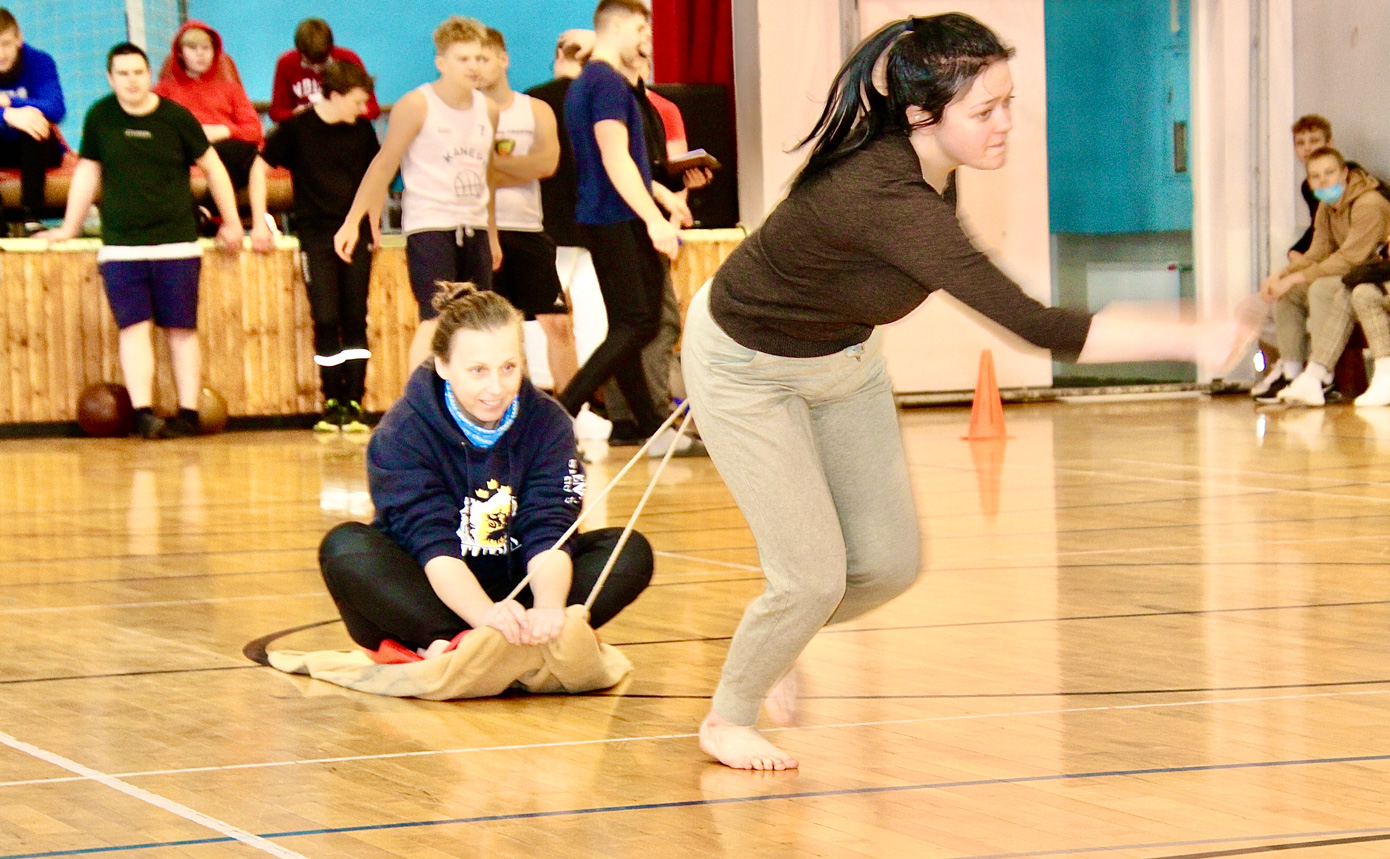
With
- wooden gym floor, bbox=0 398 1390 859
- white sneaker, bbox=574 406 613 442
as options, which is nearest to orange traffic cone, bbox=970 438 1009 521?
wooden gym floor, bbox=0 398 1390 859

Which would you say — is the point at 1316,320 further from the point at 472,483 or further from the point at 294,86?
the point at 472,483

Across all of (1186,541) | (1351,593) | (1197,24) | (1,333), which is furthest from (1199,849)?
(1197,24)

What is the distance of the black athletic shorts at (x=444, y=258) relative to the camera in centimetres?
684

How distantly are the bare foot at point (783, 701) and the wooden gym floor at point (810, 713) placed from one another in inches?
2.1

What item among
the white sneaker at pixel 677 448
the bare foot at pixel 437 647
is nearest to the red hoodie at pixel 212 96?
the white sneaker at pixel 677 448

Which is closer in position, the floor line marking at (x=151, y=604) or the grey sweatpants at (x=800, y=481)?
the grey sweatpants at (x=800, y=481)

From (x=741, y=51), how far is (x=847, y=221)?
25.4 feet

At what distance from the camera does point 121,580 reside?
13.8 feet

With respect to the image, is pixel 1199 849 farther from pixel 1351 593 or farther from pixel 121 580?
pixel 121 580

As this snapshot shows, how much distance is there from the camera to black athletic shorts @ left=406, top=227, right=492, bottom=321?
6.84 meters

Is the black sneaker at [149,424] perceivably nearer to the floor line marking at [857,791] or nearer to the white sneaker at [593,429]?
the white sneaker at [593,429]

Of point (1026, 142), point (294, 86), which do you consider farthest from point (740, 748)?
point (1026, 142)

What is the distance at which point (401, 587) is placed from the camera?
3.00 m

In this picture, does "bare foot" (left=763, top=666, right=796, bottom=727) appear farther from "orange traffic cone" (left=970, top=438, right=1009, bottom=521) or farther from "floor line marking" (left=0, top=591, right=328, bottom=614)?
"orange traffic cone" (left=970, top=438, right=1009, bottom=521)
